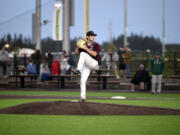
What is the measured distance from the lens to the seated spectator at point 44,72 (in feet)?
81.7

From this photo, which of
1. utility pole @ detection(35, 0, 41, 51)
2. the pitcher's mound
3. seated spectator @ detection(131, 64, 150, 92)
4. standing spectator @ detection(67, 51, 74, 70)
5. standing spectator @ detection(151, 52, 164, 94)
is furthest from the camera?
utility pole @ detection(35, 0, 41, 51)

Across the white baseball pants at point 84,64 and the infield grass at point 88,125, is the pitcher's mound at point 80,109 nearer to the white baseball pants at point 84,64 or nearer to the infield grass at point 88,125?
the infield grass at point 88,125

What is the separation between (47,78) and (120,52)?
511cm

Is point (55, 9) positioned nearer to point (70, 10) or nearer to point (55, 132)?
point (70, 10)

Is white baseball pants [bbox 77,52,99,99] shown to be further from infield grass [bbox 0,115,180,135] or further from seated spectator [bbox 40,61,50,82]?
seated spectator [bbox 40,61,50,82]

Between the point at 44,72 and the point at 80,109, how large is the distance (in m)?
15.0

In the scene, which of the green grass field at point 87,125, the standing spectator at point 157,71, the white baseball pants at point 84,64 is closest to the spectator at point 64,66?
the standing spectator at point 157,71

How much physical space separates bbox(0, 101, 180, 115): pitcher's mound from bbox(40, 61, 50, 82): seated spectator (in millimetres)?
13627

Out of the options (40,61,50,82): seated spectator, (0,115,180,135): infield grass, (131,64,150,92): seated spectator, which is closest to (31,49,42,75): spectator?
(40,61,50,82): seated spectator

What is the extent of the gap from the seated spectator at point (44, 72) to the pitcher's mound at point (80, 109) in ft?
44.7

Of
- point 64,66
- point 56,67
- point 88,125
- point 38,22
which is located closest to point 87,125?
point 88,125

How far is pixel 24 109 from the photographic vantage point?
11.0 meters

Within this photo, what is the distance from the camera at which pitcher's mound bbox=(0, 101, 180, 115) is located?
415 inches

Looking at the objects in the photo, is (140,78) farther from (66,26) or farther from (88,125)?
(88,125)
